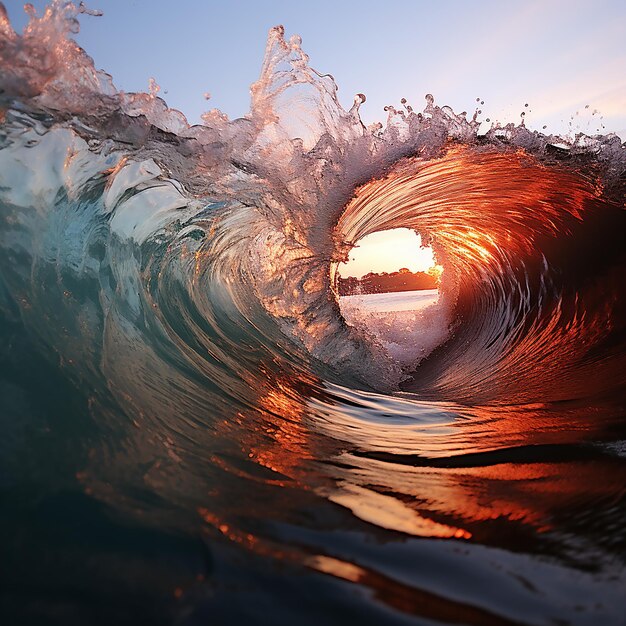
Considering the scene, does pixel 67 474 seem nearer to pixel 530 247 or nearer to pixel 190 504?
pixel 190 504

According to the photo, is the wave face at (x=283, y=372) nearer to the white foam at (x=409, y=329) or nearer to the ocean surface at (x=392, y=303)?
the white foam at (x=409, y=329)

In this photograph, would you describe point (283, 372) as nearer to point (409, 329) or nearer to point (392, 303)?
point (409, 329)

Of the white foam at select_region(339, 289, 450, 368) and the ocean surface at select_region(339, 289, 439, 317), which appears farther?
the ocean surface at select_region(339, 289, 439, 317)

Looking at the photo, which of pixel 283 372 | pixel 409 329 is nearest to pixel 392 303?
pixel 409 329

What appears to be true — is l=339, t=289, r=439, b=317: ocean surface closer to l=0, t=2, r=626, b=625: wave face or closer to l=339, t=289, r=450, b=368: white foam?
l=339, t=289, r=450, b=368: white foam

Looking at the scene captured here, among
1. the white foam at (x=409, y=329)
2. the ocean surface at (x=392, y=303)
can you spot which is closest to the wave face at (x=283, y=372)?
the white foam at (x=409, y=329)

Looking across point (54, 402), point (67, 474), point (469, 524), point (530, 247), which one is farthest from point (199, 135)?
point (530, 247)

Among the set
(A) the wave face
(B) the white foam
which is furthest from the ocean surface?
(A) the wave face

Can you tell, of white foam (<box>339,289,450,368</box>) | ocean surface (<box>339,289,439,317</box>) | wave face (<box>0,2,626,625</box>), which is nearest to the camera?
wave face (<box>0,2,626,625</box>)
